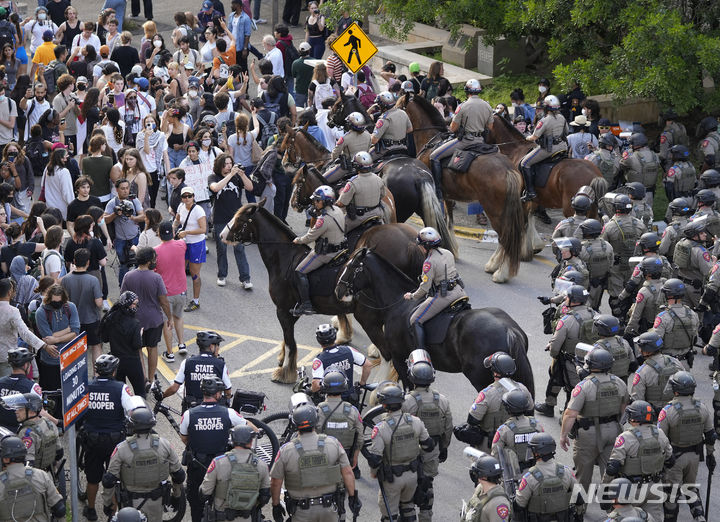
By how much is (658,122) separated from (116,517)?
61.3 ft

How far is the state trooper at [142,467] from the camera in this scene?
11.4 metres

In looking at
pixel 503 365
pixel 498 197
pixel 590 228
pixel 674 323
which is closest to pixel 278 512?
Result: pixel 503 365

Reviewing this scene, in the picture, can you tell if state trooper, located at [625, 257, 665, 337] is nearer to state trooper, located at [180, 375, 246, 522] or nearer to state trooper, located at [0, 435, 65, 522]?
state trooper, located at [180, 375, 246, 522]

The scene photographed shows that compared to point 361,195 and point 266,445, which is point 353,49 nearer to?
point 361,195

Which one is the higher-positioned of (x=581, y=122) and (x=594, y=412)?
(x=581, y=122)

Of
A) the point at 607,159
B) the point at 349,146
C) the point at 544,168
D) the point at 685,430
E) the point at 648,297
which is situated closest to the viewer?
the point at 685,430

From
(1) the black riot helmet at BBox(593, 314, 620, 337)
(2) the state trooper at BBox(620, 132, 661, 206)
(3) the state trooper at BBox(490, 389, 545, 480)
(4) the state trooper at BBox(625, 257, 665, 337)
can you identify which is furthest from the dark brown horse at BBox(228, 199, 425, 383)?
(2) the state trooper at BBox(620, 132, 661, 206)

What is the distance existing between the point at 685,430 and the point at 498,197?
7.61 m

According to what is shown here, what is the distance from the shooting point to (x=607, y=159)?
2047cm

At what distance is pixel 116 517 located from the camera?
9.87 m

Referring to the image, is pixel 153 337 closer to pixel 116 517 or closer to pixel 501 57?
pixel 116 517

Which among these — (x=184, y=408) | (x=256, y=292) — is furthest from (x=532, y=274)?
(x=184, y=408)

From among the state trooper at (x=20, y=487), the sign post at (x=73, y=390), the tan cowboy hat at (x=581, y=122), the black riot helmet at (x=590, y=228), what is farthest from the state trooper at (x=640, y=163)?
the state trooper at (x=20, y=487)

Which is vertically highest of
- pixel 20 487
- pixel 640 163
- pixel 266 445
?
pixel 640 163
